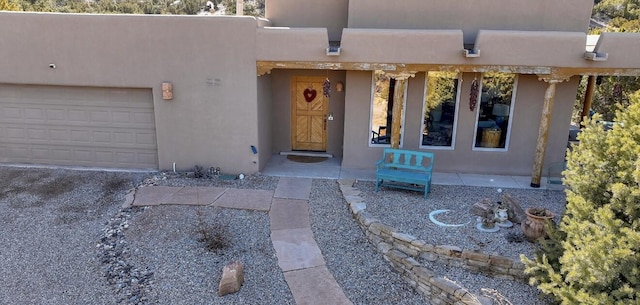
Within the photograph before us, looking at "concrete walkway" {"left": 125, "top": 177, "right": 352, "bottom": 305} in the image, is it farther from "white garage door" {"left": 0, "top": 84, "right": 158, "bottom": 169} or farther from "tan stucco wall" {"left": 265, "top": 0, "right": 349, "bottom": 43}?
"tan stucco wall" {"left": 265, "top": 0, "right": 349, "bottom": 43}

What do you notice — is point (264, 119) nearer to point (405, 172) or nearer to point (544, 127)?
point (405, 172)

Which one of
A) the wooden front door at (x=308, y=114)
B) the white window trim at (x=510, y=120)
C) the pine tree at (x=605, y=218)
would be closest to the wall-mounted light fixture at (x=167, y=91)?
the wooden front door at (x=308, y=114)

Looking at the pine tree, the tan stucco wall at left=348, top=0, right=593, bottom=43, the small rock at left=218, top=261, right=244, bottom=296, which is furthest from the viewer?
the tan stucco wall at left=348, top=0, right=593, bottom=43

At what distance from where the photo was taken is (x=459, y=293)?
5762mm

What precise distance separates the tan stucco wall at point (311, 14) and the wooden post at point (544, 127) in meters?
5.23

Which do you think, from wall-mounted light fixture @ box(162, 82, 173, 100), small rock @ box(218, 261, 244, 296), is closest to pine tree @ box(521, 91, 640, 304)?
small rock @ box(218, 261, 244, 296)

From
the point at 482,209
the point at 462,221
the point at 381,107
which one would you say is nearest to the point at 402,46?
the point at 381,107

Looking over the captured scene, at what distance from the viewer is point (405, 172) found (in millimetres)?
9148

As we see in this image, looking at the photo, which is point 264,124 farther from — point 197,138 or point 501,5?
point 501,5

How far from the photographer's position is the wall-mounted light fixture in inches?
388

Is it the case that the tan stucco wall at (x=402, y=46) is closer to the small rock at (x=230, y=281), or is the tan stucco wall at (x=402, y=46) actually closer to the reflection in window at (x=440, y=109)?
the reflection in window at (x=440, y=109)

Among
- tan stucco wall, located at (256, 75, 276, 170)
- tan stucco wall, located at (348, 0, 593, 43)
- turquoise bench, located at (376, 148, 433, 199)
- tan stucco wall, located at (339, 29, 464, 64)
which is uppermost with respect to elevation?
tan stucco wall, located at (348, 0, 593, 43)

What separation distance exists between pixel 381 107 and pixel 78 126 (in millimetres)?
7993

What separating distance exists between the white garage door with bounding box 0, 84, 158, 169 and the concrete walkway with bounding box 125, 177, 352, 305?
1.89 metres
